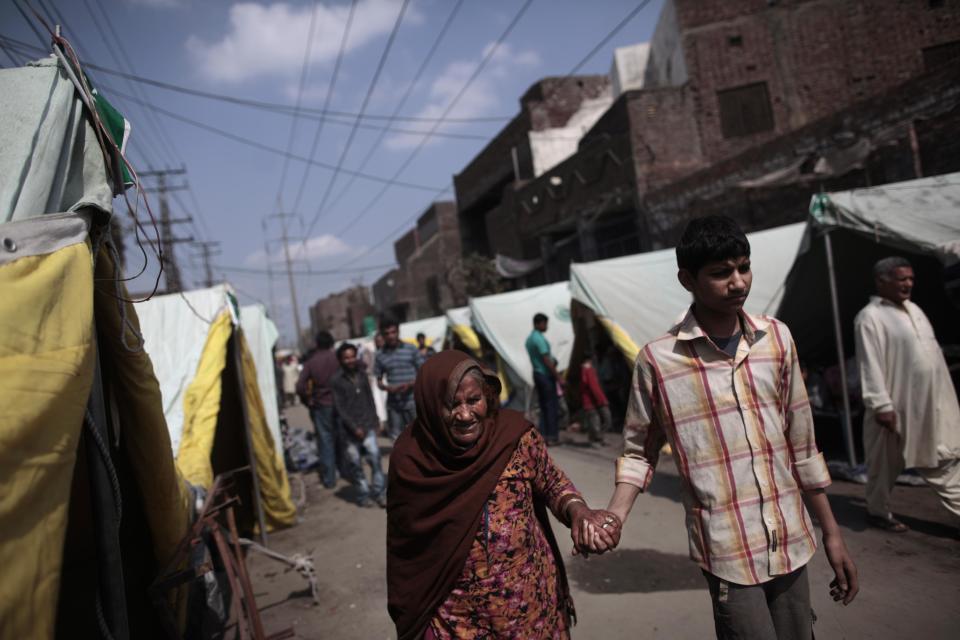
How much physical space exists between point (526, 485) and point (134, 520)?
1.57 metres

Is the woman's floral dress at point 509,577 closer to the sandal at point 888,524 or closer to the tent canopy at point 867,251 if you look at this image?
the sandal at point 888,524

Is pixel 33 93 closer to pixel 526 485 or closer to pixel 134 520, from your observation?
pixel 134 520

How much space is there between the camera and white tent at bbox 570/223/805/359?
707 centimetres

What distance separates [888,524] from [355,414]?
460 centimetres

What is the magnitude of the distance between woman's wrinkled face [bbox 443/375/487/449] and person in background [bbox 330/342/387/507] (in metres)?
4.34

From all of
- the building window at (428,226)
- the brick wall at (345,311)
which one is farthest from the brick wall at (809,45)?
the brick wall at (345,311)

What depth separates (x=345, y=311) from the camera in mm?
50156

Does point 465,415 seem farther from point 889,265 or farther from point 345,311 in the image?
point 345,311

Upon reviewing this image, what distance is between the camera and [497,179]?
23016mm

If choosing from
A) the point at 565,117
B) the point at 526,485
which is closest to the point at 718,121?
the point at 565,117

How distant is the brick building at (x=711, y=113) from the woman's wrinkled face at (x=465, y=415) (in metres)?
10.4

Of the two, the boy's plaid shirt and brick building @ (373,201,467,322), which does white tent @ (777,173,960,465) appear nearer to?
the boy's plaid shirt

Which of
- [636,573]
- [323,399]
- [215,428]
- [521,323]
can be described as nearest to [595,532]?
[636,573]

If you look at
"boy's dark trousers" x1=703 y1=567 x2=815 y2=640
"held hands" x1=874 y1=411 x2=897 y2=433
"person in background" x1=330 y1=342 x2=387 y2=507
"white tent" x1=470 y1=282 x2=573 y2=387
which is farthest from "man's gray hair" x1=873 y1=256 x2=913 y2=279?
"white tent" x1=470 y1=282 x2=573 y2=387
